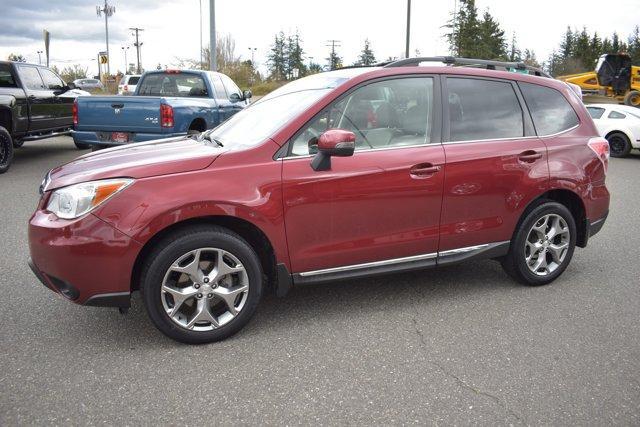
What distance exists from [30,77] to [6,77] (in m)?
0.62

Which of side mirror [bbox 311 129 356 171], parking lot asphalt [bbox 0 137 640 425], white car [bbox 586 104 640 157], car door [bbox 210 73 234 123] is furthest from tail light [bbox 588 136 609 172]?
white car [bbox 586 104 640 157]

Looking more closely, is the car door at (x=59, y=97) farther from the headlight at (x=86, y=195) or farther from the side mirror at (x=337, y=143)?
the side mirror at (x=337, y=143)

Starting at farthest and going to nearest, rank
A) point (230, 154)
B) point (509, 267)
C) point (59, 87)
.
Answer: point (59, 87)
point (509, 267)
point (230, 154)

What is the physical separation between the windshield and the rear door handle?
1591mm

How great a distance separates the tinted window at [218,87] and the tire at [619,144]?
10.4 meters

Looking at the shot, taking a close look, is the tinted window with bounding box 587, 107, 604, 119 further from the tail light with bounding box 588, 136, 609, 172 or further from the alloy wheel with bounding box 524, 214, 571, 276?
the alloy wheel with bounding box 524, 214, 571, 276

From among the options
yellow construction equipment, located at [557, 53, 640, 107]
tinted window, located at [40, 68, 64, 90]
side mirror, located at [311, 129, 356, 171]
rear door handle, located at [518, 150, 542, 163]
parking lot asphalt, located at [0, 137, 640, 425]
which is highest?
yellow construction equipment, located at [557, 53, 640, 107]

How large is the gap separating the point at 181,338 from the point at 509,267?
2.64 metres

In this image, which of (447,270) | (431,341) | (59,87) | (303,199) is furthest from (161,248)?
(59,87)

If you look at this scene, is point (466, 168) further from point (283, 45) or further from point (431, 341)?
point (283, 45)

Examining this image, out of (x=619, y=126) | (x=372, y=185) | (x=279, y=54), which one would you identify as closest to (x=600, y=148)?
(x=372, y=185)

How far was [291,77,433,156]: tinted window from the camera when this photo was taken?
373cm

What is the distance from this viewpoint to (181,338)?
343 centimetres

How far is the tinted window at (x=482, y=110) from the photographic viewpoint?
4.16m
